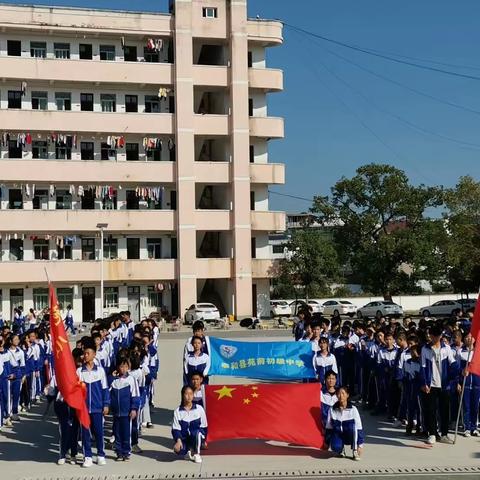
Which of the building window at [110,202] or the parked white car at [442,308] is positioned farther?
the building window at [110,202]

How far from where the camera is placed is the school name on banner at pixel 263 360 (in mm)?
12562

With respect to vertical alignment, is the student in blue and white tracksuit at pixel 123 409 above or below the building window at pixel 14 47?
below

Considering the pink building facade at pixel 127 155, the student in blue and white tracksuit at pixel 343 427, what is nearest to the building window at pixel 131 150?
the pink building facade at pixel 127 155

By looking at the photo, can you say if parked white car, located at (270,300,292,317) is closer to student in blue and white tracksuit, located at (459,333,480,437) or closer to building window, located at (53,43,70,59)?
building window, located at (53,43,70,59)

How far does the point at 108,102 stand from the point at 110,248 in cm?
856

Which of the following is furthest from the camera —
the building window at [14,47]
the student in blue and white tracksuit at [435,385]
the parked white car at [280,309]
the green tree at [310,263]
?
the green tree at [310,263]

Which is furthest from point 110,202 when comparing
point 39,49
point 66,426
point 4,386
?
point 66,426

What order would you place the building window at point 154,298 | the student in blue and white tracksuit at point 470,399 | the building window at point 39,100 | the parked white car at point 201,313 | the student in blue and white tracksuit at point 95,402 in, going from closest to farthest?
the student in blue and white tracksuit at point 95,402 → the student in blue and white tracksuit at point 470,399 → the parked white car at point 201,313 → the building window at point 39,100 → the building window at point 154,298

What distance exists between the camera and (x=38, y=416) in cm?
1499

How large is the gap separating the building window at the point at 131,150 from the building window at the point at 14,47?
313 inches

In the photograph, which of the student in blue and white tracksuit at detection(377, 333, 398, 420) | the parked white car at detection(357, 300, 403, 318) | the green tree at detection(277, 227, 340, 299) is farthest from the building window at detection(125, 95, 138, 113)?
the student in blue and white tracksuit at detection(377, 333, 398, 420)

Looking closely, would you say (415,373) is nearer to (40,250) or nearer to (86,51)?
(40,250)

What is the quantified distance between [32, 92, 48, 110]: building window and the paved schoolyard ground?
34.8m

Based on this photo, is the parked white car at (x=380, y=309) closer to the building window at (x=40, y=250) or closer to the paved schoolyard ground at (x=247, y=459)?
the building window at (x=40, y=250)
